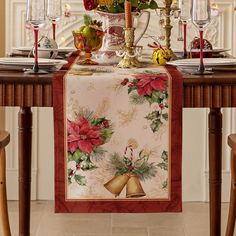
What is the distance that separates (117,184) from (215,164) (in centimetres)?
71

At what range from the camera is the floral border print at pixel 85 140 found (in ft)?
7.89

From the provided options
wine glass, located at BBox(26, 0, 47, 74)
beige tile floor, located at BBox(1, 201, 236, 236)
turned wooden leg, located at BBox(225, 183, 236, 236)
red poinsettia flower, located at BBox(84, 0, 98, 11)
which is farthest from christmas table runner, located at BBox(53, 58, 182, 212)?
beige tile floor, located at BBox(1, 201, 236, 236)

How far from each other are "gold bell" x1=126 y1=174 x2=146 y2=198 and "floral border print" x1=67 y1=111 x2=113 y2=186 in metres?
0.13

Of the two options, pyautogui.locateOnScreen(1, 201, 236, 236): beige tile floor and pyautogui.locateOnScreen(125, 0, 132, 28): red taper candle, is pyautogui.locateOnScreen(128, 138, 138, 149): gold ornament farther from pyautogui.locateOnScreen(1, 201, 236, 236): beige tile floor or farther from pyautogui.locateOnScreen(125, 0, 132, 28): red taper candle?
pyautogui.locateOnScreen(1, 201, 236, 236): beige tile floor

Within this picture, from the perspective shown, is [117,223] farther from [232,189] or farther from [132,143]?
[132,143]

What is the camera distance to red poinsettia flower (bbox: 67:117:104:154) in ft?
7.89

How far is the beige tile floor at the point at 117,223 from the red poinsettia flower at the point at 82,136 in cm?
123

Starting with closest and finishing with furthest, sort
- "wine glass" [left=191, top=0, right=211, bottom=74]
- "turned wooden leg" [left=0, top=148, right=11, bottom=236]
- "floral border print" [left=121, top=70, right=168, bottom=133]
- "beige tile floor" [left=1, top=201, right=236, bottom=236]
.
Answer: "floral border print" [left=121, top=70, right=168, bottom=133] → "wine glass" [left=191, top=0, right=211, bottom=74] → "turned wooden leg" [left=0, top=148, right=11, bottom=236] → "beige tile floor" [left=1, top=201, right=236, bottom=236]

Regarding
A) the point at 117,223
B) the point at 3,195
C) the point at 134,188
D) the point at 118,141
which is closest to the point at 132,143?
the point at 118,141

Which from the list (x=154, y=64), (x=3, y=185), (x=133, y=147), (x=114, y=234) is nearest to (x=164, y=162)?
(x=133, y=147)

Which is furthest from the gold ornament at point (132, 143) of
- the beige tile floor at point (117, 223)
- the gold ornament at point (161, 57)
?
the beige tile floor at point (117, 223)

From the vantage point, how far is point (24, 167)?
3135 mm

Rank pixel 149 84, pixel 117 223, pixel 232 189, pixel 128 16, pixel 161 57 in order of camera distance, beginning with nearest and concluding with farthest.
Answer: pixel 149 84 < pixel 128 16 < pixel 161 57 < pixel 232 189 < pixel 117 223

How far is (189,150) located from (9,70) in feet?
5.87
